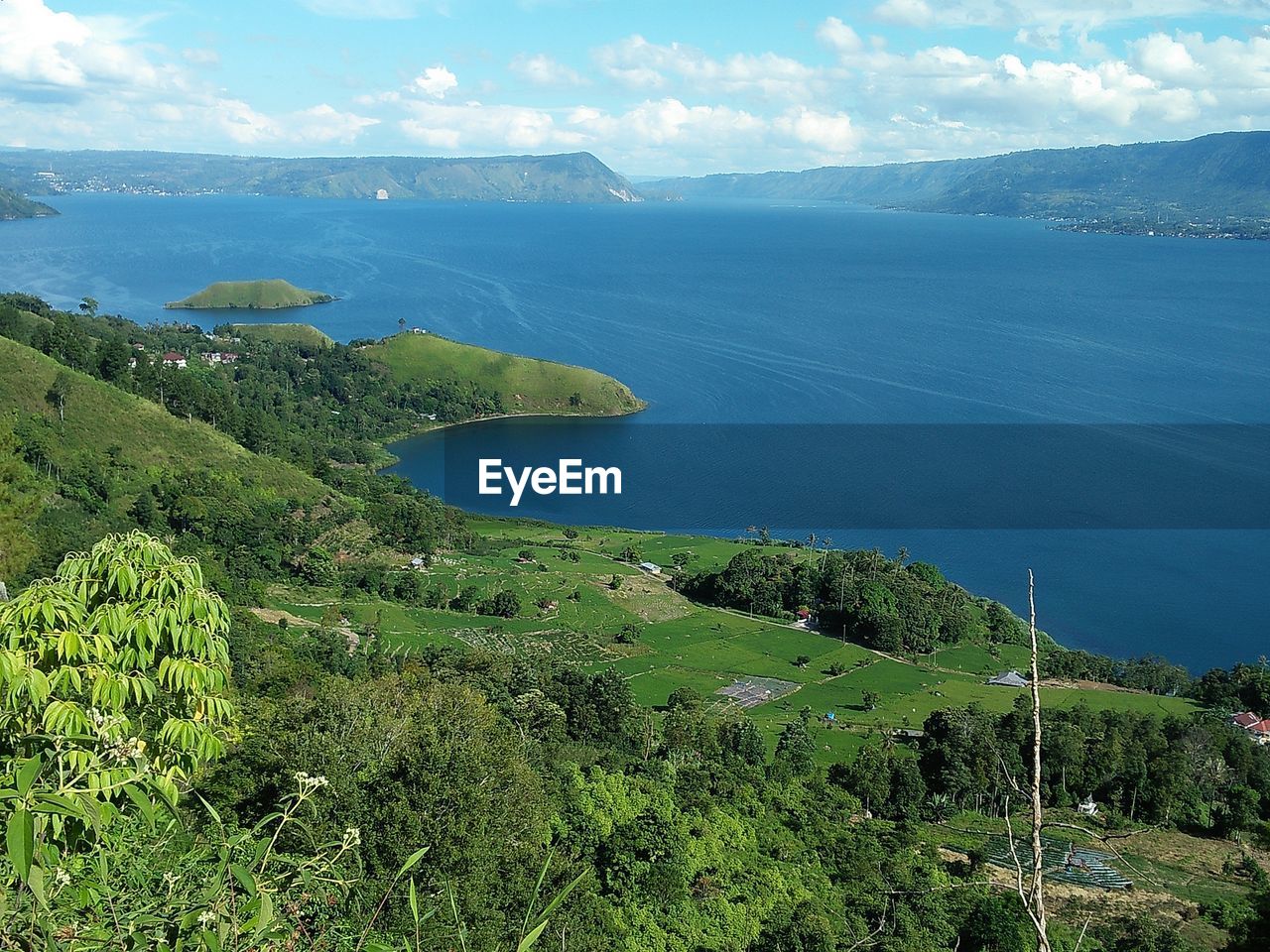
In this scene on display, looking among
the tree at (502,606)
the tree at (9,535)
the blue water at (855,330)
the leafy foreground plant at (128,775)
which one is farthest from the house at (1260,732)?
the leafy foreground plant at (128,775)

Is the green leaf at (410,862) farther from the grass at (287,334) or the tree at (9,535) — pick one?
the grass at (287,334)

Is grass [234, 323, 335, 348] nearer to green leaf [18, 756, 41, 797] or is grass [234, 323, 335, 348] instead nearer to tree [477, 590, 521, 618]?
tree [477, 590, 521, 618]

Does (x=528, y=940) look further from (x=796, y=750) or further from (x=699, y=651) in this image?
(x=699, y=651)

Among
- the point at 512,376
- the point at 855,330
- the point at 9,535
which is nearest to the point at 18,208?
the point at 512,376

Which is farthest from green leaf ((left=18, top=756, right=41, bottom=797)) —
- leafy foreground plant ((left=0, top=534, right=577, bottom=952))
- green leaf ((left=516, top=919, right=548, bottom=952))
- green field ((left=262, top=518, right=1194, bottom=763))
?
green field ((left=262, top=518, right=1194, bottom=763))

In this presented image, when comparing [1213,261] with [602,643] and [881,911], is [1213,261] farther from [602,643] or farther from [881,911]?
[881,911]

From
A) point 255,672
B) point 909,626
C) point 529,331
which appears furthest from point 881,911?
point 529,331

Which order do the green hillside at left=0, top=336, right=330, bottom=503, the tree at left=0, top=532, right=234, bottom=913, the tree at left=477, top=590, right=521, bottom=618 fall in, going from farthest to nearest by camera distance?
1. the tree at left=477, top=590, right=521, bottom=618
2. the green hillside at left=0, top=336, right=330, bottom=503
3. the tree at left=0, top=532, right=234, bottom=913
